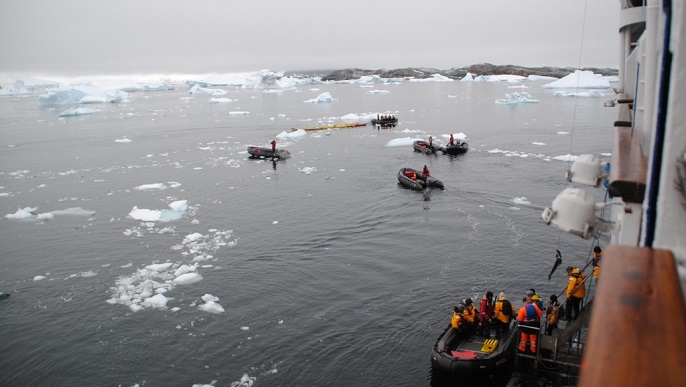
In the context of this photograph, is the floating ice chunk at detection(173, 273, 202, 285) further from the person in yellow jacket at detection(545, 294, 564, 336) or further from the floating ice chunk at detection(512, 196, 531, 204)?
the floating ice chunk at detection(512, 196, 531, 204)

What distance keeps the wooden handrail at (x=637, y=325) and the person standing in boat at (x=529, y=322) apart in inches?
453

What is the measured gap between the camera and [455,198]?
1148 inches

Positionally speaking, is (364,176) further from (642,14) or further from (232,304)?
(642,14)

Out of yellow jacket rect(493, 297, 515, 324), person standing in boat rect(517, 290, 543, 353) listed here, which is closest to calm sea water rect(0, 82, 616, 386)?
person standing in boat rect(517, 290, 543, 353)

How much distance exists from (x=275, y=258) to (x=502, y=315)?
1069 centimetres

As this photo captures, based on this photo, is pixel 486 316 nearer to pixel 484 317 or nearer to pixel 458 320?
pixel 484 317

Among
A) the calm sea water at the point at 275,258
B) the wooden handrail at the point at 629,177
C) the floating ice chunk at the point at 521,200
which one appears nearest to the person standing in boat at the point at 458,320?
the calm sea water at the point at 275,258

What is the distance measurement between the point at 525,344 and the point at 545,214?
422 inches

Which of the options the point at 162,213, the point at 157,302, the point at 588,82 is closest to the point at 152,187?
the point at 162,213

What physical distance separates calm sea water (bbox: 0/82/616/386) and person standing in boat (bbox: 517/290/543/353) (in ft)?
3.71

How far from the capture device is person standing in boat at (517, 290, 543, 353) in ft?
40.3

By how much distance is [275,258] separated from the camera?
21.6 metres

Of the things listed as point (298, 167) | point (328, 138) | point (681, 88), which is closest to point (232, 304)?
point (681, 88)

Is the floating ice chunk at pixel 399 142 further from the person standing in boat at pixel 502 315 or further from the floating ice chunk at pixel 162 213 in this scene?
the person standing in boat at pixel 502 315
